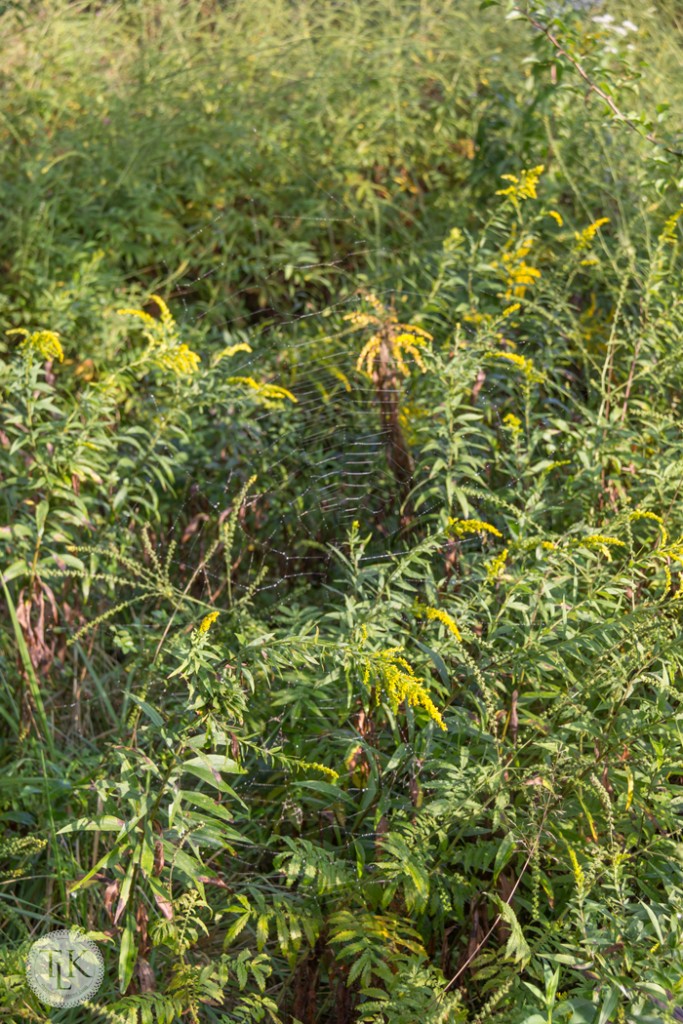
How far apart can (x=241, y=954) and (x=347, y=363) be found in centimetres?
165

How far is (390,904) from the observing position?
1944 millimetres

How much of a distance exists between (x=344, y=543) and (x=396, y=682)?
0.41 m

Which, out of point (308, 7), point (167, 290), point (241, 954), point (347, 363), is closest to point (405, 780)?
point (241, 954)

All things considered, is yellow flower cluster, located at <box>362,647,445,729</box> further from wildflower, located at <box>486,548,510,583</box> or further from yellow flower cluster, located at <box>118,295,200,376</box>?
yellow flower cluster, located at <box>118,295,200,376</box>

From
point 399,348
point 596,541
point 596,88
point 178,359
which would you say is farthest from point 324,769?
point 596,88

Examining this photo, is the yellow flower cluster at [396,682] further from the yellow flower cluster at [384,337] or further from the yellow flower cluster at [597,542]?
the yellow flower cluster at [384,337]

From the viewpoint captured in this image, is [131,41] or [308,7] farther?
[131,41]

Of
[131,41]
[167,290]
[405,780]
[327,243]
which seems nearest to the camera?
[405,780]

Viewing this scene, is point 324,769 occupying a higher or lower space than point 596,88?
lower

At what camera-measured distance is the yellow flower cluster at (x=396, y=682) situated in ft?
5.45

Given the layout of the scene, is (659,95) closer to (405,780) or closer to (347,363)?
(347,363)

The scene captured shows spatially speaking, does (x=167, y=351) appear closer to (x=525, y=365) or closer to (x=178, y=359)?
(x=178, y=359)

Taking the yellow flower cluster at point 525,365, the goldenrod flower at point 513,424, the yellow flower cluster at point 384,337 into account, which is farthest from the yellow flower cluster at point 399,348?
the goldenrod flower at point 513,424

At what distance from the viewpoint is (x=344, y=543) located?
80.0 inches
